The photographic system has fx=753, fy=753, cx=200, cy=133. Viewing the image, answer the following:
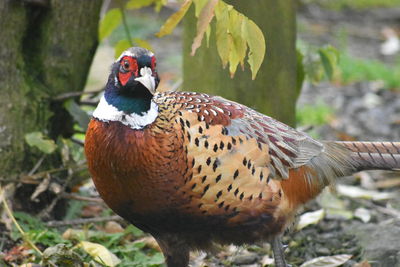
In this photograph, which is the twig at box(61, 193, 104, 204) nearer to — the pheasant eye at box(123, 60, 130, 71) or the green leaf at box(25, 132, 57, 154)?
the green leaf at box(25, 132, 57, 154)

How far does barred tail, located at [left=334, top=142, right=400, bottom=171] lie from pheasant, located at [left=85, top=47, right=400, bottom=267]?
33cm

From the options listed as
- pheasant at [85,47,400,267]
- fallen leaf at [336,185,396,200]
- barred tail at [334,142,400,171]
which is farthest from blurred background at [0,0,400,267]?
barred tail at [334,142,400,171]

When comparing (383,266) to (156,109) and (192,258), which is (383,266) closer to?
(192,258)

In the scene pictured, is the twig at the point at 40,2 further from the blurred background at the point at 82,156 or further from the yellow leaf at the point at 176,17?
the yellow leaf at the point at 176,17

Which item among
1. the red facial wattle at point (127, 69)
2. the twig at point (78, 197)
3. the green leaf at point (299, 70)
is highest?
the red facial wattle at point (127, 69)

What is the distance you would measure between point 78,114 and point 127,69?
4.16 feet

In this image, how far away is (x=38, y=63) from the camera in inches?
183

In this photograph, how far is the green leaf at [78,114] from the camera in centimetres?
449

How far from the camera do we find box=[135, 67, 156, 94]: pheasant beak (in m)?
3.28

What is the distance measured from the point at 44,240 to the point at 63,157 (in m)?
0.52

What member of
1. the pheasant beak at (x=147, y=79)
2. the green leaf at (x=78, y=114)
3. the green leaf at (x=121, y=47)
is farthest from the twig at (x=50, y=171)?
the pheasant beak at (x=147, y=79)

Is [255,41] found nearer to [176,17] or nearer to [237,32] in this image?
[237,32]

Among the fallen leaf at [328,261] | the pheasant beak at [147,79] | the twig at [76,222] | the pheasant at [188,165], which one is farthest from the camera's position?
the twig at [76,222]

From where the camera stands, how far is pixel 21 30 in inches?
177
